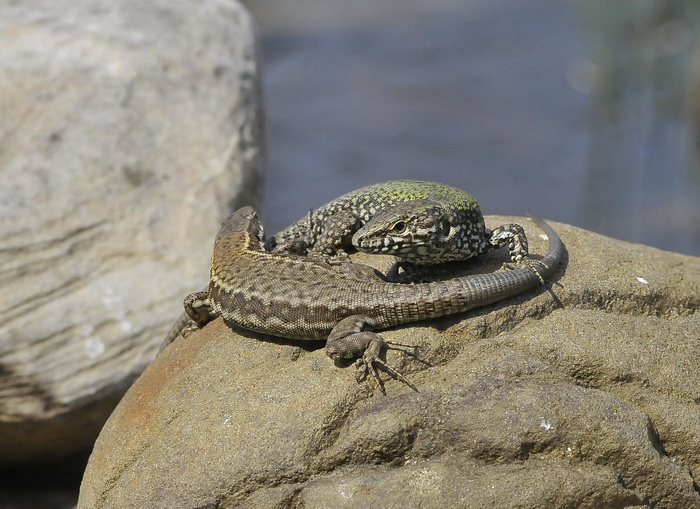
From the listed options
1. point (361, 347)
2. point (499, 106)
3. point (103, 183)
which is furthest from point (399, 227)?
point (499, 106)

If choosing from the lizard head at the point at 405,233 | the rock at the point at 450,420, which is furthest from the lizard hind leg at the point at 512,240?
the lizard head at the point at 405,233

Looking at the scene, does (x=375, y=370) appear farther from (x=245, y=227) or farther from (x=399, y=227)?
(x=245, y=227)

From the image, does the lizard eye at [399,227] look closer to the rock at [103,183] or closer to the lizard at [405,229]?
the lizard at [405,229]

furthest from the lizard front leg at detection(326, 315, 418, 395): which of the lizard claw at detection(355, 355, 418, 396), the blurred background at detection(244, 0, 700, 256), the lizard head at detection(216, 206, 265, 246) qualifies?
the blurred background at detection(244, 0, 700, 256)

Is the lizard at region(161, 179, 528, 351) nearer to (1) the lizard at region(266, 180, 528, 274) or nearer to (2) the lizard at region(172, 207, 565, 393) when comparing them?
(1) the lizard at region(266, 180, 528, 274)

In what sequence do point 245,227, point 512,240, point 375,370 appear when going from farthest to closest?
point 245,227 < point 512,240 < point 375,370

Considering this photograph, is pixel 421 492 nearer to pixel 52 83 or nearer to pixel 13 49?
pixel 52 83
